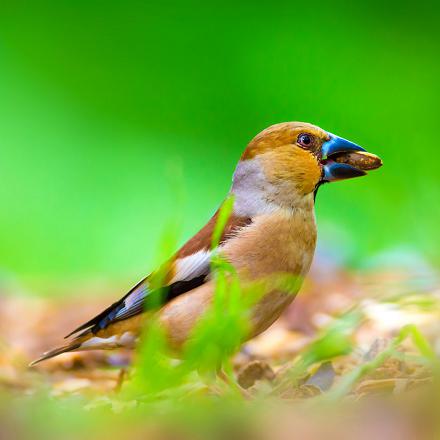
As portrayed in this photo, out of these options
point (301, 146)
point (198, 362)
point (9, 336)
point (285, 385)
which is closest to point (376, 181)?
point (301, 146)

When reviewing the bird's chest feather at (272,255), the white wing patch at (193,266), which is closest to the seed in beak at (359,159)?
the bird's chest feather at (272,255)

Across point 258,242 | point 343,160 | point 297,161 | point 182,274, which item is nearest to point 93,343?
point 182,274

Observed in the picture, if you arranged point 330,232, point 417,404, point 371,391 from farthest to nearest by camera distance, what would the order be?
point 330,232 → point 371,391 → point 417,404

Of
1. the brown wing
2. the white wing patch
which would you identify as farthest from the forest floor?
the white wing patch

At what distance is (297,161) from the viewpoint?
104 inches

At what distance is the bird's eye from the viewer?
269 cm

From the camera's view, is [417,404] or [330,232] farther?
[330,232]

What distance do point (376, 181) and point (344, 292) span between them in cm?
97

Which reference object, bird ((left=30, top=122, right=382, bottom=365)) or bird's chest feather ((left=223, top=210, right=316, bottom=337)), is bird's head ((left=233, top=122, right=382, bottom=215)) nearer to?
bird ((left=30, top=122, right=382, bottom=365))

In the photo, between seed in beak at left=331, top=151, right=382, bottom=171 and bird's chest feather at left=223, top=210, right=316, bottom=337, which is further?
seed in beak at left=331, top=151, right=382, bottom=171

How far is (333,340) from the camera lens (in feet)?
6.50

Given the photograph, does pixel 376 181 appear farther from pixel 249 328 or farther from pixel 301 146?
pixel 249 328

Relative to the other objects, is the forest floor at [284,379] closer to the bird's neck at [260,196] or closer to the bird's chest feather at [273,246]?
the bird's chest feather at [273,246]

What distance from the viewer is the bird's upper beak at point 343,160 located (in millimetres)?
2672
